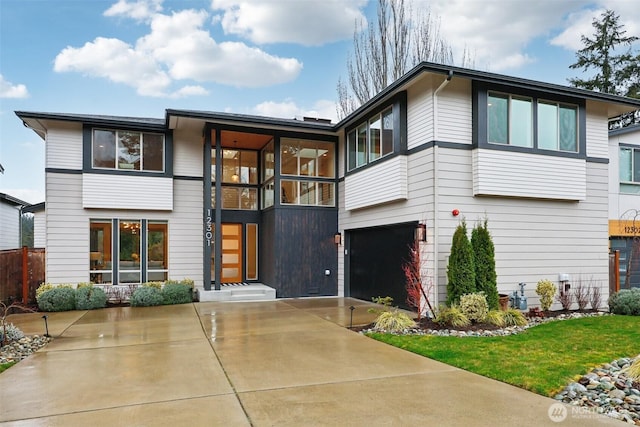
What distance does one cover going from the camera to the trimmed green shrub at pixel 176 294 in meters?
10.9

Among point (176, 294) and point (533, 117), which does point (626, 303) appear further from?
point (176, 294)

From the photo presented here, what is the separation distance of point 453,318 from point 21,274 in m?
11.1

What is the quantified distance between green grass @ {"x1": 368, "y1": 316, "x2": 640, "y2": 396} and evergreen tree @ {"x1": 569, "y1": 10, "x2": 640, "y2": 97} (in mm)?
19896

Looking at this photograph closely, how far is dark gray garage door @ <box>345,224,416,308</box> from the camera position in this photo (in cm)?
977

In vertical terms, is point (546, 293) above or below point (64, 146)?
below

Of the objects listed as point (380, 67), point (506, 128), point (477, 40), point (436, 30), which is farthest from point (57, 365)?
point (477, 40)

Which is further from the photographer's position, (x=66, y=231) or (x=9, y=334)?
(x=66, y=231)

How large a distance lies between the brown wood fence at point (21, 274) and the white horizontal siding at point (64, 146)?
2454mm

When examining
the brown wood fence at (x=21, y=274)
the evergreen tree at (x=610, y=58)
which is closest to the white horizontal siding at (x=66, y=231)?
the brown wood fence at (x=21, y=274)

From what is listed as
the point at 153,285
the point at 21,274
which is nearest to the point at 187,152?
the point at 153,285

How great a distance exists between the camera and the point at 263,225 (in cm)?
1345

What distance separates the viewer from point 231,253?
13.7 m

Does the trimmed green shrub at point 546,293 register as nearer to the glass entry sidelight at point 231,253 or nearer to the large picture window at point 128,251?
the glass entry sidelight at point 231,253

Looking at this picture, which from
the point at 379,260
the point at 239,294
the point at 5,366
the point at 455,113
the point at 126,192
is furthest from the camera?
the point at 239,294
